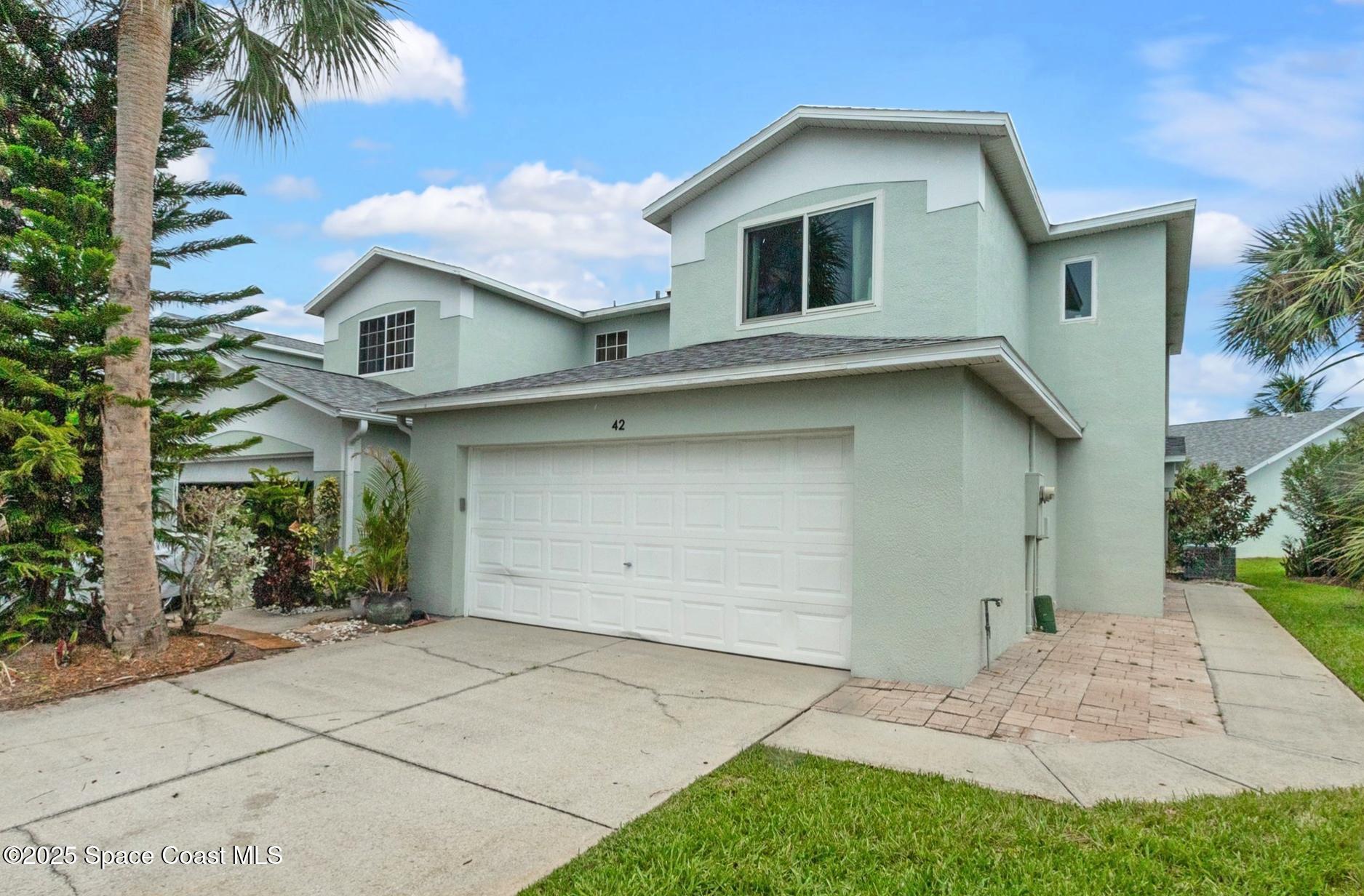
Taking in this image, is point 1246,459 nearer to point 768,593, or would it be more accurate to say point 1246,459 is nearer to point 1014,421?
point 1014,421

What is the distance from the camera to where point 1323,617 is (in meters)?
10.2

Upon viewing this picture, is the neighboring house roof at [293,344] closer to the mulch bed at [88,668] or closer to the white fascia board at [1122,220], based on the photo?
the mulch bed at [88,668]

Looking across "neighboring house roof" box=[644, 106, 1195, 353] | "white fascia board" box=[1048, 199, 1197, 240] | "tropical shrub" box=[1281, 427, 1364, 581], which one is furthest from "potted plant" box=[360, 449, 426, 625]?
"tropical shrub" box=[1281, 427, 1364, 581]

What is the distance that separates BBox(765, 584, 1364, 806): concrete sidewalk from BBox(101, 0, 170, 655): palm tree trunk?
6189mm

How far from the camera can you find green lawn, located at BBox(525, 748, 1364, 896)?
302 centimetres

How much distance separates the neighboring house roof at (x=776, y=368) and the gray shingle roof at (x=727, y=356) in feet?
0.05

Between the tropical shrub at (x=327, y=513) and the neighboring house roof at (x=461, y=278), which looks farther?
the neighboring house roof at (x=461, y=278)

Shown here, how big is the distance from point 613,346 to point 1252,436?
2509 cm

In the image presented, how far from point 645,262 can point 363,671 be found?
1813 cm

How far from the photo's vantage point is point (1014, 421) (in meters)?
8.18

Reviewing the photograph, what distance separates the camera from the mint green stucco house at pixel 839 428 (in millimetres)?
6469

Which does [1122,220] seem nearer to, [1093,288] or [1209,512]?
[1093,288]

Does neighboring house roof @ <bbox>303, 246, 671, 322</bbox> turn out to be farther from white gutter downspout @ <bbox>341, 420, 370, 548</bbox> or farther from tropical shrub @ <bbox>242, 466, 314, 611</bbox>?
tropical shrub @ <bbox>242, 466, 314, 611</bbox>

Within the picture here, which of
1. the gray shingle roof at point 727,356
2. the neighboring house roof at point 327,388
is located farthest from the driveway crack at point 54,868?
the neighboring house roof at point 327,388
